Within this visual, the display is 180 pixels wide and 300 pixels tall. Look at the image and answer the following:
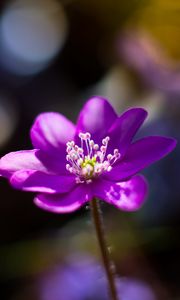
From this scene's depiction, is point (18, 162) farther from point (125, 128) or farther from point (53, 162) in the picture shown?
point (125, 128)

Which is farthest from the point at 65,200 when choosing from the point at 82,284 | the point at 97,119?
the point at 82,284

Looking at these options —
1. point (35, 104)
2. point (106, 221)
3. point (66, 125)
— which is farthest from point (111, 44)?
point (66, 125)

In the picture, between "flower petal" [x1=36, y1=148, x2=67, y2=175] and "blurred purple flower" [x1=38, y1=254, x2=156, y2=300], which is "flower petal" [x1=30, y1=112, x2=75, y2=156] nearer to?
"flower petal" [x1=36, y1=148, x2=67, y2=175]

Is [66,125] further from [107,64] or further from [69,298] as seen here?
[107,64]

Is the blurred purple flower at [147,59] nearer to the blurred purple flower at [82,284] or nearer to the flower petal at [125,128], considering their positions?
the blurred purple flower at [82,284]

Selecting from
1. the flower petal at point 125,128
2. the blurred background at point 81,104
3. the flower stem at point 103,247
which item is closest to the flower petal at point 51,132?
the flower petal at point 125,128

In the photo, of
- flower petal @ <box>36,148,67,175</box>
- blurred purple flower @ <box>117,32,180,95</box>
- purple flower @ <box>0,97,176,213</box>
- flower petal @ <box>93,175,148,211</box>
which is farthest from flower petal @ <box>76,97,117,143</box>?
blurred purple flower @ <box>117,32,180,95</box>
